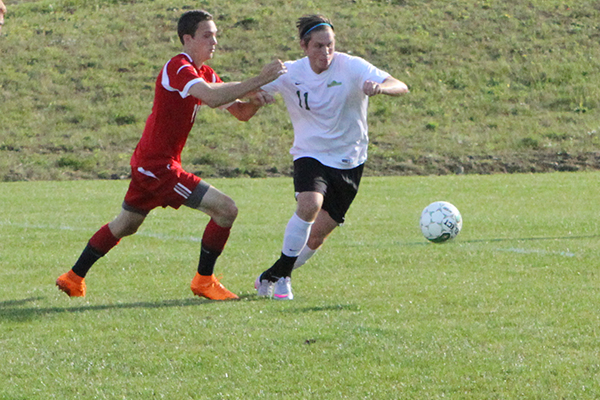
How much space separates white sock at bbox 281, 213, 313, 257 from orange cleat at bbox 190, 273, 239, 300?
21.1 inches

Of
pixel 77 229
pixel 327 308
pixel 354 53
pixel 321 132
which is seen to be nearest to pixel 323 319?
pixel 327 308

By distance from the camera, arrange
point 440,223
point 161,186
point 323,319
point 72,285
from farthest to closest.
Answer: point 440,223
point 72,285
point 161,186
point 323,319

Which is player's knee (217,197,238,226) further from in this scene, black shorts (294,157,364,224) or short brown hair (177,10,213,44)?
short brown hair (177,10,213,44)

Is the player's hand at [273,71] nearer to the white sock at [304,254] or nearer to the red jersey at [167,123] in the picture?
the red jersey at [167,123]

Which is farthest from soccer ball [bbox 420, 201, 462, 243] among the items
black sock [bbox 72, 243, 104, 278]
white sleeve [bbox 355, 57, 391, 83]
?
black sock [bbox 72, 243, 104, 278]

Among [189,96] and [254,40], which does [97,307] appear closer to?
[189,96]

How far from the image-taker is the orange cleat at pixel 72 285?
622 centimetres

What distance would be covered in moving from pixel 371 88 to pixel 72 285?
2.69m

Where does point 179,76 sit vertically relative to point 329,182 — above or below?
above

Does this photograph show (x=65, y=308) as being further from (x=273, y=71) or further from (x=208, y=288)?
(x=273, y=71)

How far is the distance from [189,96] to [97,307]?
1.66 metres

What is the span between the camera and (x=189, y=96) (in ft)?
19.8

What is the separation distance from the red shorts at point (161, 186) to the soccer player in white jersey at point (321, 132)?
0.81 meters

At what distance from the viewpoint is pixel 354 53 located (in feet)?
111
